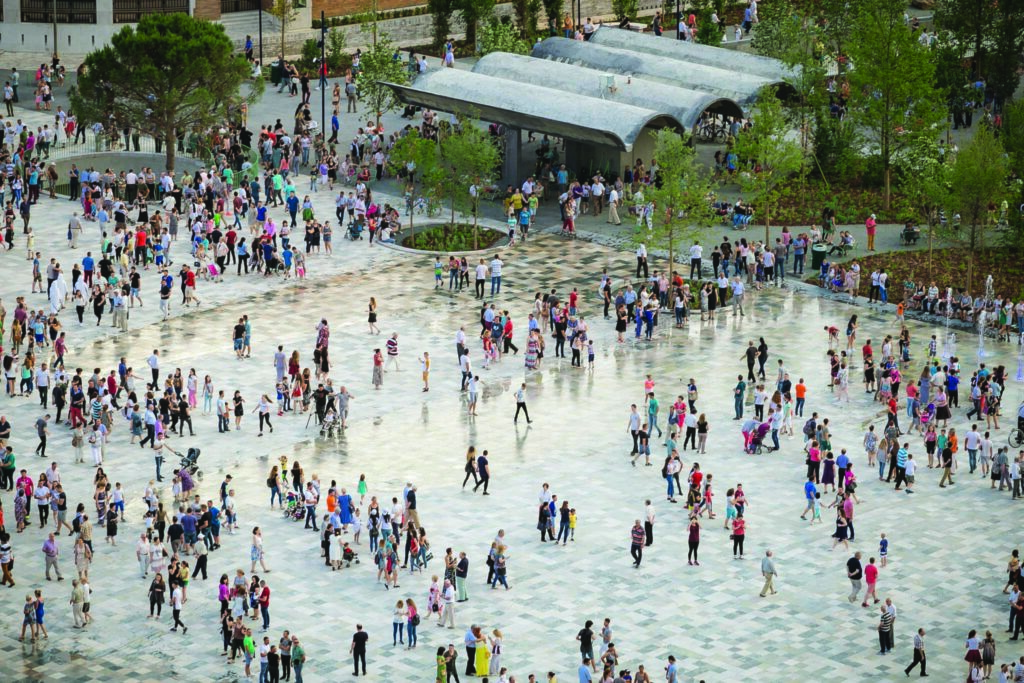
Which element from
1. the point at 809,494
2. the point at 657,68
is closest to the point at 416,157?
the point at 657,68

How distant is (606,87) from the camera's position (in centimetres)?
7456

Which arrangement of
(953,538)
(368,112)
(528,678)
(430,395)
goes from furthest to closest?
(368,112)
(430,395)
(953,538)
(528,678)

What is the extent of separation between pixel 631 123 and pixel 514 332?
13.3m

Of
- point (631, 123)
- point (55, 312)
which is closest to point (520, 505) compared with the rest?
point (55, 312)

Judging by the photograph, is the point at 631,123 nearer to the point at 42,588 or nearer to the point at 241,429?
the point at 241,429

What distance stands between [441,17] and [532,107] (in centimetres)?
1873

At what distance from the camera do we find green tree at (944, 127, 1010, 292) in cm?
6281

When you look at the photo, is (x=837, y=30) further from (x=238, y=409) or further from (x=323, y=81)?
(x=238, y=409)

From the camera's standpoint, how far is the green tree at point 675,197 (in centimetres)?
6319

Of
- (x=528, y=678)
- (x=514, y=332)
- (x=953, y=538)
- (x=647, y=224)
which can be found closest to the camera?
(x=528, y=678)

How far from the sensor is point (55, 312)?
60500 mm

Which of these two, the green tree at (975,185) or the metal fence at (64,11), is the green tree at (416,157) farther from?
the metal fence at (64,11)

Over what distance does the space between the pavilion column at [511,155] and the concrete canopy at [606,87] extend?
211 centimetres

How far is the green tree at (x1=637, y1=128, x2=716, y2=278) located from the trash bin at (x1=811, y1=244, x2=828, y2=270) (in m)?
3.97
